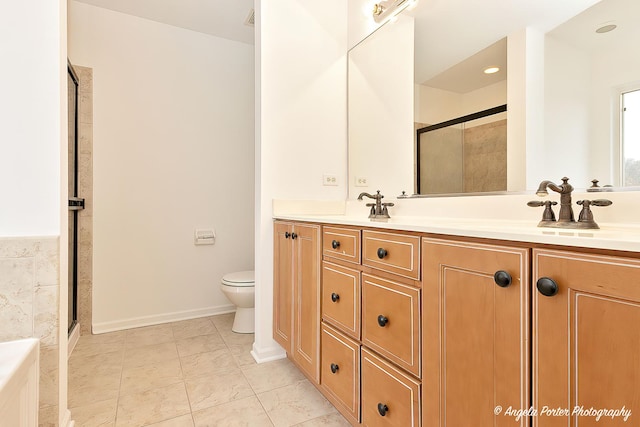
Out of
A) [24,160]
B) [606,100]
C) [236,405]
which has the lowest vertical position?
[236,405]

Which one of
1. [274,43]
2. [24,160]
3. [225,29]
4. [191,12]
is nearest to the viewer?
[24,160]

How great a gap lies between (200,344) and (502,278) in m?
2.10

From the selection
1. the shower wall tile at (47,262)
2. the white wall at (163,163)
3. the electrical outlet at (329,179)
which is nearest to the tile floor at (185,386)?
the white wall at (163,163)

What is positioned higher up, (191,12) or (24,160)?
(191,12)

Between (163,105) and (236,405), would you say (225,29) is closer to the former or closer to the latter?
(163,105)

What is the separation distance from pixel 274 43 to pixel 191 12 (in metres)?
1.03

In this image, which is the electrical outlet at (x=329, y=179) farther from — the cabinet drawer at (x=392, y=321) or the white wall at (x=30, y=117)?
the white wall at (x=30, y=117)

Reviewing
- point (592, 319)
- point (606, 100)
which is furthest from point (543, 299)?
point (606, 100)

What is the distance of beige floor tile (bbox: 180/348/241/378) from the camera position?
1.84 meters

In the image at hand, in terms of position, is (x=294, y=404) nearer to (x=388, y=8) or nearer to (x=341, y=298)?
(x=341, y=298)

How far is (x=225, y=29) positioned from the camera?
277cm

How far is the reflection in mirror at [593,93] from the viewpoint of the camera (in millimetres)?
978

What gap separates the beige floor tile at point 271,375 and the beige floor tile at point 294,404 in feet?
0.17

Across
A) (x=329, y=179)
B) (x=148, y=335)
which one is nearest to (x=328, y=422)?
(x=329, y=179)
